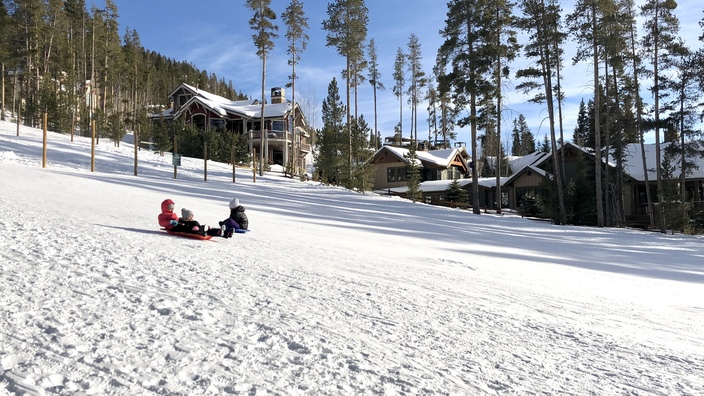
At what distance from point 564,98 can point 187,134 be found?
98.6 ft

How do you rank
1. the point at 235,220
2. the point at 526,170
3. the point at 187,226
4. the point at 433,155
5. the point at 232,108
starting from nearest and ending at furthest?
the point at 187,226 → the point at 235,220 → the point at 526,170 → the point at 433,155 → the point at 232,108

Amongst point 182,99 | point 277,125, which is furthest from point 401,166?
point 182,99

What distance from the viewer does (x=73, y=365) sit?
8.44 ft

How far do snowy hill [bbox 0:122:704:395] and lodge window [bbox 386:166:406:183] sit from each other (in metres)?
35.7

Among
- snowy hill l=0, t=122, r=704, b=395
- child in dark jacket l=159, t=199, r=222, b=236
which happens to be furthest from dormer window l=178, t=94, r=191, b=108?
child in dark jacket l=159, t=199, r=222, b=236

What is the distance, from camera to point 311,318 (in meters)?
3.71

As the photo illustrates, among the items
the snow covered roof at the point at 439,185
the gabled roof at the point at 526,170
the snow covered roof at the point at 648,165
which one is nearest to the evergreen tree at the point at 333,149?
the snow covered roof at the point at 439,185

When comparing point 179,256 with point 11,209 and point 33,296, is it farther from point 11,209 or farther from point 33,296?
point 11,209

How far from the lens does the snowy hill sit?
2666 mm

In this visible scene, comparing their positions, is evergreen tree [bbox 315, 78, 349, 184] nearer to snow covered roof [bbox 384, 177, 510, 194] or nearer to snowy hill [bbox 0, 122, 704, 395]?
snow covered roof [bbox 384, 177, 510, 194]

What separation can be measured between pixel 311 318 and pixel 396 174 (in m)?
41.4

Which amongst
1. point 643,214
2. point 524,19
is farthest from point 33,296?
point 643,214

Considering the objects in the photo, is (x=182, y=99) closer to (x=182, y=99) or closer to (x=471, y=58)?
(x=182, y=99)

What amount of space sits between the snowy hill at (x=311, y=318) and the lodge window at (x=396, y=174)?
3569 cm
